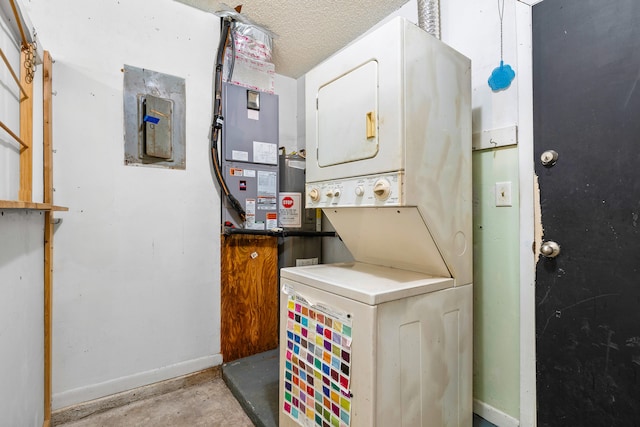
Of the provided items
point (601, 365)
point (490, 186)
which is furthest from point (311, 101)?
point (601, 365)

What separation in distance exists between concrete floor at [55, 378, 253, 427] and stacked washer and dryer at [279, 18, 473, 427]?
1.73 feet

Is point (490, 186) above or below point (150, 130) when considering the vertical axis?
Answer: below

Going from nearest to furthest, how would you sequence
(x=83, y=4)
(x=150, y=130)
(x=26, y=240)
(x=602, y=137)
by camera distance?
(x=602, y=137) → (x=26, y=240) → (x=83, y=4) → (x=150, y=130)

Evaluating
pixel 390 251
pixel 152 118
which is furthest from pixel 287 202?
pixel 390 251

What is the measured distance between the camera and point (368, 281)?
4.18 feet

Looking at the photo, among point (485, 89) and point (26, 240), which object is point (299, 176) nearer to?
point (485, 89)

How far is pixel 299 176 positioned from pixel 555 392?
80.8 inches

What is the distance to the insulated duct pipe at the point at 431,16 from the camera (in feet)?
5.43

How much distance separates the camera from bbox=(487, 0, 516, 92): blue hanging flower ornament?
4.86 feet

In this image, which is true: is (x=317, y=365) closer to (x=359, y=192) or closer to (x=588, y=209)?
(x=359, y=192)

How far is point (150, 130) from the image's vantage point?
6.18ft

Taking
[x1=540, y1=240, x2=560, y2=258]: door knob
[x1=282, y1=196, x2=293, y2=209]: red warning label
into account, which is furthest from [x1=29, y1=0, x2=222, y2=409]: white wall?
[x1=540, y1=240, x2=560, y2=258]: door knob

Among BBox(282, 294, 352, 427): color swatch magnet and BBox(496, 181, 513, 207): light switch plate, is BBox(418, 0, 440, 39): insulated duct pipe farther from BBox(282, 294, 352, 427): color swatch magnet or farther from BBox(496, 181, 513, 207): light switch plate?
BBox(282, 294, 352, 427): color swatch magnet

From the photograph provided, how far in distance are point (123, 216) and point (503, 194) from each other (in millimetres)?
2138
